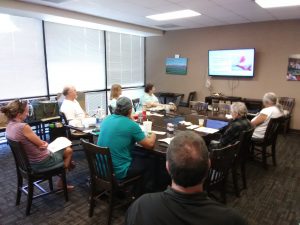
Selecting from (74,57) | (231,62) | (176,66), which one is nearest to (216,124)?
(231,62)

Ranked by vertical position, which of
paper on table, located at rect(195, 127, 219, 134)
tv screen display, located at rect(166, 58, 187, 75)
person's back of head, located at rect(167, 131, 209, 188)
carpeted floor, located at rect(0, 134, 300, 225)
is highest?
tv screen display, located at rect(166, 58, 187, 75)

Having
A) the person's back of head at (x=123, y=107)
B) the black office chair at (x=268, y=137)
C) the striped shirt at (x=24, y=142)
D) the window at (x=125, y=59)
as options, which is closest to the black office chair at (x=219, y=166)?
the person's back of head at (x=123, y=107)

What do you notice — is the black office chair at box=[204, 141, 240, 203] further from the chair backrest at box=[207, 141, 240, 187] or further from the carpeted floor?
the carpeted floor

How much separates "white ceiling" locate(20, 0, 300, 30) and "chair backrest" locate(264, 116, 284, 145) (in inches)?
77.3

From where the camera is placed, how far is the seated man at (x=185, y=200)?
3.10 ft

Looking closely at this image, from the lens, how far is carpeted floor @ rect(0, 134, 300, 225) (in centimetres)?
246

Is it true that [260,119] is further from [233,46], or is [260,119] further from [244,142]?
[233,46]

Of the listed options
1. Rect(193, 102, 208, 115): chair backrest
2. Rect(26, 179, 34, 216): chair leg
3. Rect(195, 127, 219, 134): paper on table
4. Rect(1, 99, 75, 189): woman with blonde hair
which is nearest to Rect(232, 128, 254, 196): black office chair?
Rect(195, 127, 219, 134): paper on table

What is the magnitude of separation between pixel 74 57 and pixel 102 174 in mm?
4228

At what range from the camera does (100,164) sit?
7.42ft

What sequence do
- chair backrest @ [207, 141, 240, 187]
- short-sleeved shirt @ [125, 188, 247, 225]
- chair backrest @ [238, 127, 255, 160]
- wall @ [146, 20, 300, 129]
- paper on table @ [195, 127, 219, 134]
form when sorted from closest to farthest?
short-sleeved shirt @ [125, 188, 247, 225] → chair backrest @ [207, 141, 240, 187] → chair backrest @ [238, 127, 255, 160] → paper on table @ [195, 127, 219, 134] → wall @ [146, 20, 300, 129]

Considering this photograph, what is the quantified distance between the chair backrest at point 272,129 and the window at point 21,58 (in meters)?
4.42

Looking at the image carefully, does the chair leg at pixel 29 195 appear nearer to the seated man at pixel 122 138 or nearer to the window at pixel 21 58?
the seated man at pixel 122 138

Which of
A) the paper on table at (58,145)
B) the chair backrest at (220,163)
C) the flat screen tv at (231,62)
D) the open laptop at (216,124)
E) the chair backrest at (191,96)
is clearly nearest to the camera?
the chair backrest at (220,163)
